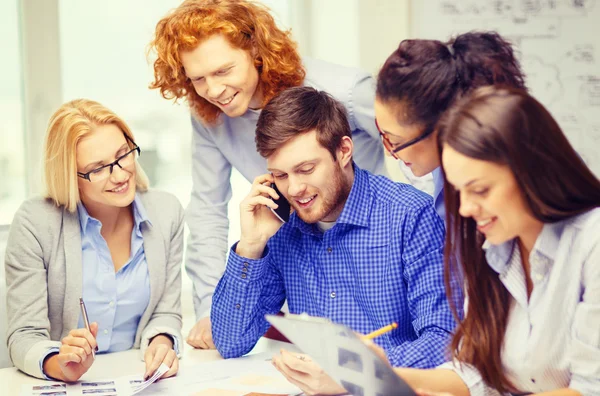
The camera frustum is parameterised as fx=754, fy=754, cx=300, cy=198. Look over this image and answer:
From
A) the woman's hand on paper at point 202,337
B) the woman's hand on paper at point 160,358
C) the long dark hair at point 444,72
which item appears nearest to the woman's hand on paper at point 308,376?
the woman's hand on paper at point 160,358

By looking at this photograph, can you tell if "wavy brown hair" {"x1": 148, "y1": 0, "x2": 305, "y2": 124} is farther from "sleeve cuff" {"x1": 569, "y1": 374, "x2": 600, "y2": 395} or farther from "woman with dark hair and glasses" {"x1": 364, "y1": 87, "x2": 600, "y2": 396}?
"sleeve cuff" {"x1": 569, "y1": 374, "x2": 600, "y2": 395}

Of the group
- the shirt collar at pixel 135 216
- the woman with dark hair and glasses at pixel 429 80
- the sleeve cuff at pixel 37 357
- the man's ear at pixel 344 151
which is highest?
the woman with dark hair and glasses at pixel 429 80

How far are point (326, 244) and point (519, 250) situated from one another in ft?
1.99

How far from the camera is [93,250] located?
6.95 ft

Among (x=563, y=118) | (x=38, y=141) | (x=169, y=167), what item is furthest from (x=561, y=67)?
(x=38, y=141)

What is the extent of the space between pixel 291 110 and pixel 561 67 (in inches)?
82.1

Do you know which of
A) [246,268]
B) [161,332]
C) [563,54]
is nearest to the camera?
[246,268]

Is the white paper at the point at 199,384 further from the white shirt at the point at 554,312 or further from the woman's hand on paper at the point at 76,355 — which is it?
the white shirt at the point at 554,312

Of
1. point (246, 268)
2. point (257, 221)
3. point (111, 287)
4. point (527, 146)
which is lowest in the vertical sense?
point (111, 287)

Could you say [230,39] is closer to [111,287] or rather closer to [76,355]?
[111,287]

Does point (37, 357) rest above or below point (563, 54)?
below

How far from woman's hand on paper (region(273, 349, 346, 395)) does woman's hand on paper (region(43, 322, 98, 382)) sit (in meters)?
0.52

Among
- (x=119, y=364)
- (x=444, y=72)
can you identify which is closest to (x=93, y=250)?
(x=119, y=364)

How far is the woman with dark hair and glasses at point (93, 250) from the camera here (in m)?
2.02
